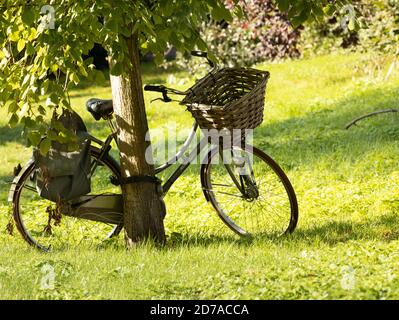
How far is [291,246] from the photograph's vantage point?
5641 mm

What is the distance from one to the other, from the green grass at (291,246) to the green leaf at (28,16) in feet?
4.67

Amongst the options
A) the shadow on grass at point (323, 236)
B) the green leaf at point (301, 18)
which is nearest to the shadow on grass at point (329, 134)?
the shadow on grass at point (323, 236)

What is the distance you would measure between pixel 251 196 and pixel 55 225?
138 centimetres

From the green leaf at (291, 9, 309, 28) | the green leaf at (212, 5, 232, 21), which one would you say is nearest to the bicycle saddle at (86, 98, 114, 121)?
the green leaf at (212, 5, 232, 21)

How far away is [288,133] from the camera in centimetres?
985

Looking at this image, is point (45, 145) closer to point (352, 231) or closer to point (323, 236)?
point (323, 236)

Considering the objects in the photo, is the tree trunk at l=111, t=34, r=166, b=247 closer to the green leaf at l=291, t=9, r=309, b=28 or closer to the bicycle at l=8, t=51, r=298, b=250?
the bicycle at l=8, t=51, r=298, b=250

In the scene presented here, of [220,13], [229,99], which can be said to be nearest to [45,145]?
[220,13]

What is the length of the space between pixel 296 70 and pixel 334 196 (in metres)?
7.29

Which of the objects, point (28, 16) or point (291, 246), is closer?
point (28, 16)

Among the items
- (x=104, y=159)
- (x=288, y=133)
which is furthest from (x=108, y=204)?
(x=288, y=133)

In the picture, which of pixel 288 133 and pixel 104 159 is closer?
pixel 104 159
